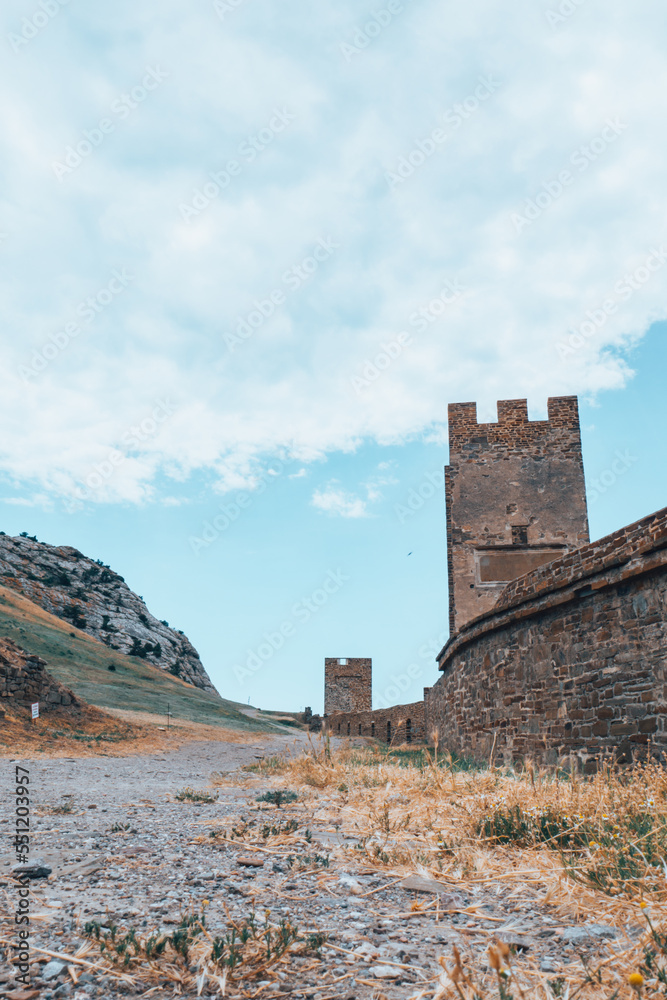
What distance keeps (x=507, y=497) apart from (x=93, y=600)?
51545 millimetres

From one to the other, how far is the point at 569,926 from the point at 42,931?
8.09 feet

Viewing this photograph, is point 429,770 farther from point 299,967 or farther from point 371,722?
point 371,722

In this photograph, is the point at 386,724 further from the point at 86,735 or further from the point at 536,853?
the point at 536,853

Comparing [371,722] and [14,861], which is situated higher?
[14,861]

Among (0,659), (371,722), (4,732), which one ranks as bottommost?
(371,722)

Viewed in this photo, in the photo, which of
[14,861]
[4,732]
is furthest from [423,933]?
[4,732]

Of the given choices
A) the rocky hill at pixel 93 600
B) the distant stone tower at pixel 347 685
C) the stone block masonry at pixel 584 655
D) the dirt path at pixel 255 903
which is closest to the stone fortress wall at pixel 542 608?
the stone block masonry at pixel 584 655

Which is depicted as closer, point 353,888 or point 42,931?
point 42,931

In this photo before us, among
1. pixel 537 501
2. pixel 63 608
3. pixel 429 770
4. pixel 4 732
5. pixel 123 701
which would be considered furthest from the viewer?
pixel 63 608

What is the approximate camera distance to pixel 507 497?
791 inches

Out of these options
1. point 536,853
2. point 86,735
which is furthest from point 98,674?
point 536,853

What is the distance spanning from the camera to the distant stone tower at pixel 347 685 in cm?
4147

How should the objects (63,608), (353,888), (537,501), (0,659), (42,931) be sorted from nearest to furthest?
(42,931), (353,888), (0,659), (537,501), (63,608)

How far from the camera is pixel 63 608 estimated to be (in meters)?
56.0
